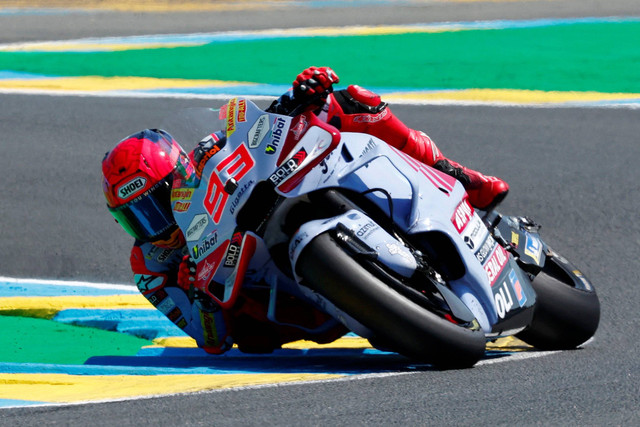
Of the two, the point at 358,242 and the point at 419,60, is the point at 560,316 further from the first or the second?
the point at 419,60

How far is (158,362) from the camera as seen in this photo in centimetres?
508

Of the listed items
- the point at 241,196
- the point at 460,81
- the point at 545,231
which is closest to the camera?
the point at 241,196

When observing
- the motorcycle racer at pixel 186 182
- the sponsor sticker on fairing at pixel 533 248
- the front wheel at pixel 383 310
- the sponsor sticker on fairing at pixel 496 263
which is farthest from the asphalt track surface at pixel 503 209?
the motorcycle racer at pixel 186 182

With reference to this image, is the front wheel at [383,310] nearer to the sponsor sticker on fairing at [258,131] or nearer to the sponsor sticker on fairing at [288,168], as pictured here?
the sponsor sticker on fairing at [288,168]

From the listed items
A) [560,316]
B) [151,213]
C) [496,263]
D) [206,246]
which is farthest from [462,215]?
[151,213]

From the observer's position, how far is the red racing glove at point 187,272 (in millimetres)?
4984

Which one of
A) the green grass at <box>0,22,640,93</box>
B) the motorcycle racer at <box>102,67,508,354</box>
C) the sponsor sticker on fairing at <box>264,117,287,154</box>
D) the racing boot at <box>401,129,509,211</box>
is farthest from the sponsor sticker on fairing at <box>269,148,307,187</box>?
the green grass at <box>0,22,640,93</box>

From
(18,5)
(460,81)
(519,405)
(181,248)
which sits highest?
(519,405)

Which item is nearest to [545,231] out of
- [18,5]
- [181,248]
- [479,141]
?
[479,141]

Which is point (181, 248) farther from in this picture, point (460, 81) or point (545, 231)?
point (460, 81)

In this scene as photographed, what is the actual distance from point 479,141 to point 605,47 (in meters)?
3.10

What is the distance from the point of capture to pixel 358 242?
13.4 feet

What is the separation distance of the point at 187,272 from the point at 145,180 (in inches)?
18.7

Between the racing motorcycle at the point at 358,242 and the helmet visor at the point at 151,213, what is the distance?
160 millimetres
